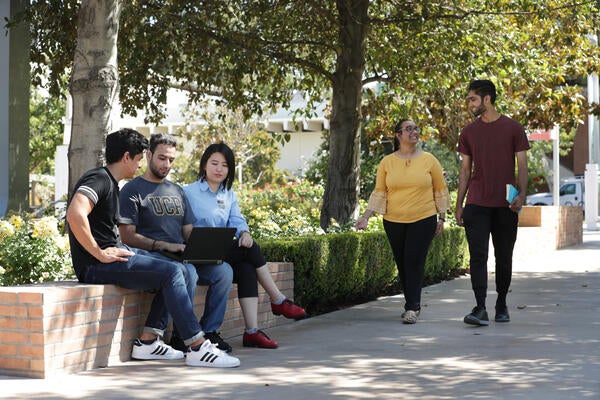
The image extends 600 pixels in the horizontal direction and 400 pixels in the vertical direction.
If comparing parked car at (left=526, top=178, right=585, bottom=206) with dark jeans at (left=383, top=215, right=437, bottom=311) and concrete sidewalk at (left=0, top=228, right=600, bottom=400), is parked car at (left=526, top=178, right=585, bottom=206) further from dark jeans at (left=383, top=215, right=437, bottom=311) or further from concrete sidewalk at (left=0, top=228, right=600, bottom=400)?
dark jeans at (left=383, top=215, right=437, bottom=311)

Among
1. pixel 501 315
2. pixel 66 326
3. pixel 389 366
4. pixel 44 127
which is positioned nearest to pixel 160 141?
pixel 66 326

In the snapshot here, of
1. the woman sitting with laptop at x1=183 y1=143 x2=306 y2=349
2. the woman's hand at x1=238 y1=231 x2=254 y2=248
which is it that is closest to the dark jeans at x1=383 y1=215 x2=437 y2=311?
the woman sitting with laptop at x1=183 y1=143 x2=306 y2=349

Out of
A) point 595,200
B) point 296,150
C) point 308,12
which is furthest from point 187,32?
point 296,150

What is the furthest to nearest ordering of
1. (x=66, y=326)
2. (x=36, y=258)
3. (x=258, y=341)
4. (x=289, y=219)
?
1. (x=289, y=219)
2. (x=36, y=258)
3. (x=258, y=341)
4. (x=66, y=326)

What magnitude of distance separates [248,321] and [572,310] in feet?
13.3

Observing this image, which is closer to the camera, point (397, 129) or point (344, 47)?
point (397, 129)

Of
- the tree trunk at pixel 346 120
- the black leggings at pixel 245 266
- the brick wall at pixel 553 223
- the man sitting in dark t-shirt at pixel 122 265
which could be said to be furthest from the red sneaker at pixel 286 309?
the brick wall at pixel 553 223

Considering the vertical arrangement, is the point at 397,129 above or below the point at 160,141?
above

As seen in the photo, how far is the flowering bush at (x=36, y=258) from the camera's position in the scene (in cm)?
798

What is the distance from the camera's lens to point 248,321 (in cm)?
751

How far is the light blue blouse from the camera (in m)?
7.72

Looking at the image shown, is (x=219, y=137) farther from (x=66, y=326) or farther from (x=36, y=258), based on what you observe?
(x=66, y=326)

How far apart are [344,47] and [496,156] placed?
19.1 feet

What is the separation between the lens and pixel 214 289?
7285 millimetres
